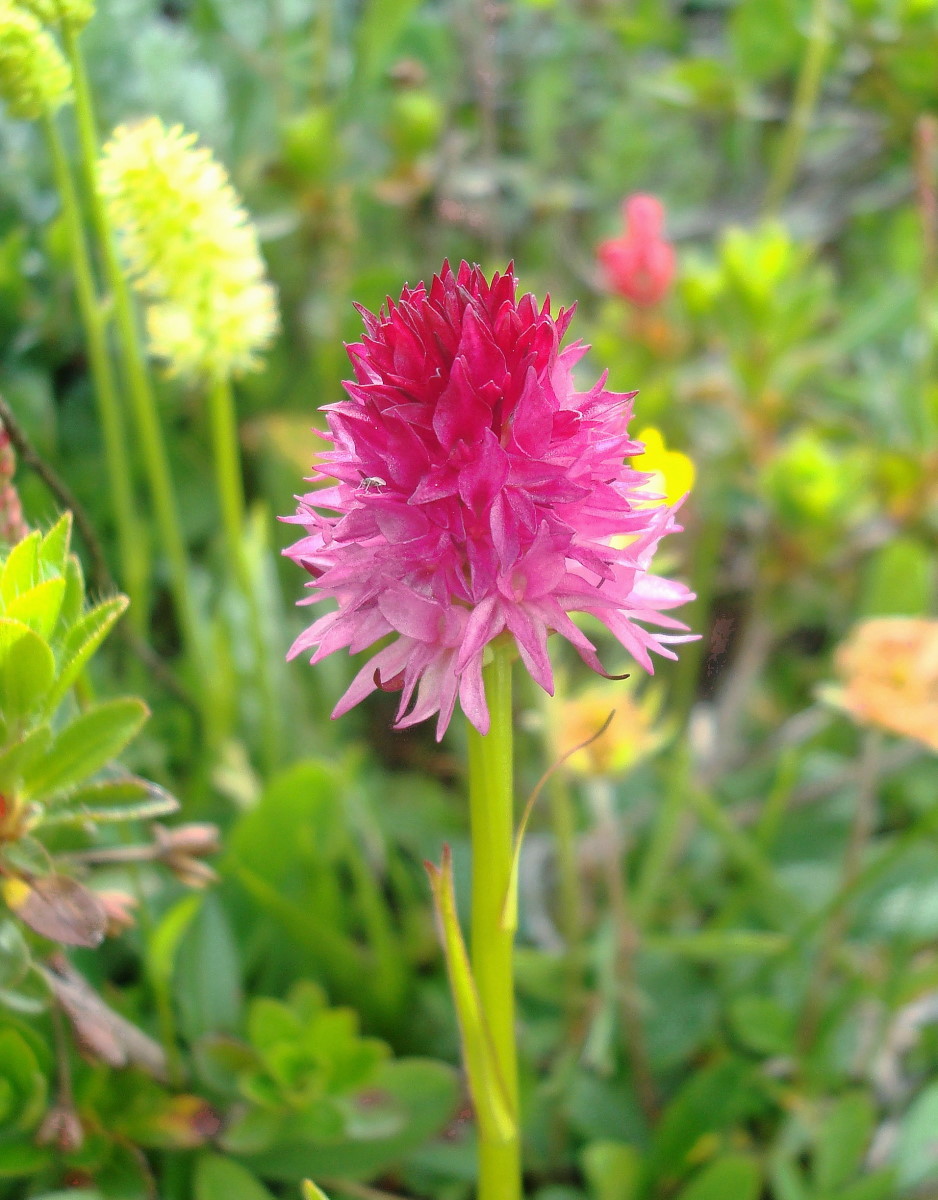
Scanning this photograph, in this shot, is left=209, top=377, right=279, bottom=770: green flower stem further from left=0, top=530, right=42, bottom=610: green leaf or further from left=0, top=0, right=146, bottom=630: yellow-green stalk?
left=0, top=530, right=42, bottom=610: green leaf

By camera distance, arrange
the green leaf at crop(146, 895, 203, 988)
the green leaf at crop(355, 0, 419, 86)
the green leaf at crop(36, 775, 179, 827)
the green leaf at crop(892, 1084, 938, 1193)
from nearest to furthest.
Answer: the green leaf at crop(36, 775, 179, 827), the green leaf at crop(146, 895, 203, 988), the green leaf at crop(892, 1084, 938, 1193), the green leaf at crop(355, 0, 419, 86)

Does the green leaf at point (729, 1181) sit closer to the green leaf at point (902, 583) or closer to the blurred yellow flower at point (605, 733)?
the blurred yellow flower at point (605, 733)

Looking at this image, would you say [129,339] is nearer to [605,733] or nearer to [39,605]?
[39,605]

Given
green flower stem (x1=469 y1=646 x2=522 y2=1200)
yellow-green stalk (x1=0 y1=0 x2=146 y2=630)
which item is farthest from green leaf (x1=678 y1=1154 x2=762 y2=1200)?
yellow-green stalk (x1=0 y1=0 x2=146 y2=630)

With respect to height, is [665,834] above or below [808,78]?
below

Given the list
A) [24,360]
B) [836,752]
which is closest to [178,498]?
[24,360]

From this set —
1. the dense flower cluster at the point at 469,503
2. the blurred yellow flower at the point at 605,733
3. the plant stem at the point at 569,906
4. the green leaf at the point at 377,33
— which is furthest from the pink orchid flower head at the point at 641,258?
the dense flower cluster at the point at 469,503

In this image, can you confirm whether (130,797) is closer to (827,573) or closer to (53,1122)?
(53,1122)

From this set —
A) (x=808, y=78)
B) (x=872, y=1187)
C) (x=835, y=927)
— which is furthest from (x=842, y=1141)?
(x=808, y=78)
